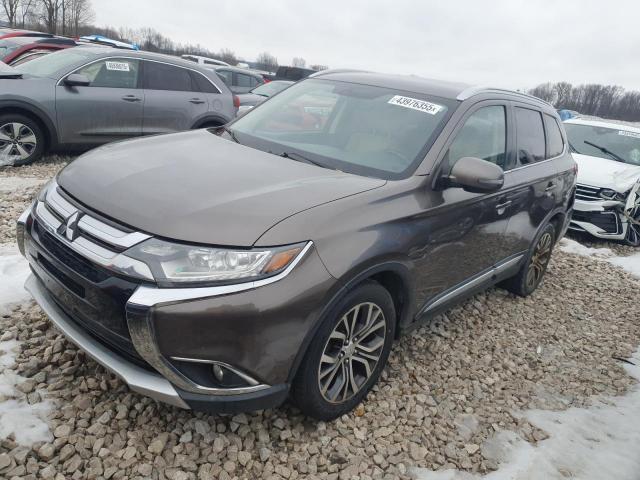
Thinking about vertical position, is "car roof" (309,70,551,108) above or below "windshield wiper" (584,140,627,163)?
above

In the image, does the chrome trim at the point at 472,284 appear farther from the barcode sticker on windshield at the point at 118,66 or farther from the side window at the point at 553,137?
the barcode sticker on windshield at the point at 118,66

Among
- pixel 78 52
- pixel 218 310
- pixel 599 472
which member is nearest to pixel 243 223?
pixel 218 310

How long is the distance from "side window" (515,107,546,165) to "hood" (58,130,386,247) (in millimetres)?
1854

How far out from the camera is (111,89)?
692 centimetres

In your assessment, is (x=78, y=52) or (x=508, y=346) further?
(x=78, y=52)

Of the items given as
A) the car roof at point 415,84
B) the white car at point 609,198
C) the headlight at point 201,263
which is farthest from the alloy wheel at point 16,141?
the white car at point 609,198

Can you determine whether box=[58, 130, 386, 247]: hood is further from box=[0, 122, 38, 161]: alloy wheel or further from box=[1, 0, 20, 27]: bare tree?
box=[1, 0, 20, 27]: bare tree

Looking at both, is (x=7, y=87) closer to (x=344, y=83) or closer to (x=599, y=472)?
(x=344, y=83)

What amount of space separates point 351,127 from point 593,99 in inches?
2122

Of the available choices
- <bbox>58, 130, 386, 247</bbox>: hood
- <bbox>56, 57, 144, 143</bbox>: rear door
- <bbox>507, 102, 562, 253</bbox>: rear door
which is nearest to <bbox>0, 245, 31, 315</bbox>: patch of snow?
<bbox>58, 130, 386, 247</bbox>: hood

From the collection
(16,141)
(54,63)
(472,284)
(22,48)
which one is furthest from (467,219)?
(22,48)

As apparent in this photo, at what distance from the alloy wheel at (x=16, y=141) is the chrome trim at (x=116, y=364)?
4668 millimetres

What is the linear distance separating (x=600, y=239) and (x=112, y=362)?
7774 millimetres

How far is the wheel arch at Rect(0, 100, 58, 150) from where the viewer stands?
606 centimetres
